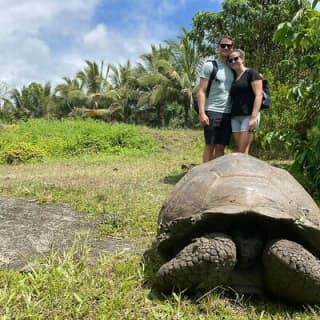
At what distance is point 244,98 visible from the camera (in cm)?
396

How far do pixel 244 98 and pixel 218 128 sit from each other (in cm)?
35

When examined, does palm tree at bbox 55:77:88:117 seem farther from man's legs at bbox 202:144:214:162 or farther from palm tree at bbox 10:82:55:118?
man's legs at bbox 202:144:214:162

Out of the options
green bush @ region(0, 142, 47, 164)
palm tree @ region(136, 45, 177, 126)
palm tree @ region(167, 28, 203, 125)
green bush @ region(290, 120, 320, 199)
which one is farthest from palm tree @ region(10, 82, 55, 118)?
green bush @ region(290, 120, 320, 199)

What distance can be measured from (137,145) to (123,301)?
998 cm

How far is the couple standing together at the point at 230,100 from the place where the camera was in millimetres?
3914

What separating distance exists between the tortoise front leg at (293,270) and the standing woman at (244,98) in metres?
1.87

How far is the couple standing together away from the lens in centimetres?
391

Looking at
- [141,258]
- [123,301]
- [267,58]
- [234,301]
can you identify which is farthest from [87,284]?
[267,58]

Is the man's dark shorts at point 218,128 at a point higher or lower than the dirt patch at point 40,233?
higher

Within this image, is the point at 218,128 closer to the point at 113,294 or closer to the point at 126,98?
the point at 113,294

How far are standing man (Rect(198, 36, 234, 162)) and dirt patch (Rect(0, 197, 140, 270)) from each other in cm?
130

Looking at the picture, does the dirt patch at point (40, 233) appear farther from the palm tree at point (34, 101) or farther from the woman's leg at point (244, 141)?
the palm tree at point (34, 101)

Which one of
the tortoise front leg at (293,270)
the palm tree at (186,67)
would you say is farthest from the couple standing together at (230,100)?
the palm tree at (186,67)

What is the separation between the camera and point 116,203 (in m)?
4.34
